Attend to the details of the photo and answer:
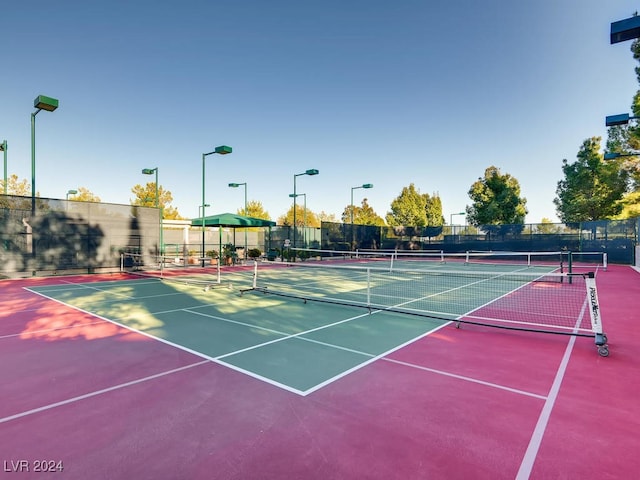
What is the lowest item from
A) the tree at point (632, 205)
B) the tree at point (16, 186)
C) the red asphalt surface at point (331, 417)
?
the red asphalt surface at point (331, 417)

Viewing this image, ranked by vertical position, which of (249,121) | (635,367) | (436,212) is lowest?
(635,367)

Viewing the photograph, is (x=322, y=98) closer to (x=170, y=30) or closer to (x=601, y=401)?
(x=170, y=30)

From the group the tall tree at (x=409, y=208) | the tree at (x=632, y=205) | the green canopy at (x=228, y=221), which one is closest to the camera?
the green canopy at (x=228, y=221)

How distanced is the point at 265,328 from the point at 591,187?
41.9 m

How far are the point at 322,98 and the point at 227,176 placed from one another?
18890mm

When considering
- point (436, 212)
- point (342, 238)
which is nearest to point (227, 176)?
point (342, 238)

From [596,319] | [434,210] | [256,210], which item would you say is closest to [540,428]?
[596,319]

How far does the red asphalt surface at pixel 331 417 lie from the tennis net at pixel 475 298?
4.39ft

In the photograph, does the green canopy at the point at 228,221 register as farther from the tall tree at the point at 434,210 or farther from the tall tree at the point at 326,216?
the tall tree at the point at 326,216

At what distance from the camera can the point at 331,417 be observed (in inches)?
135

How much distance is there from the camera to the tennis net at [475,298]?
7.05m

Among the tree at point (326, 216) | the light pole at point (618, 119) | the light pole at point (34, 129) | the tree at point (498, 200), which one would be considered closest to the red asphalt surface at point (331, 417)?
the light pole at point (618, 119)

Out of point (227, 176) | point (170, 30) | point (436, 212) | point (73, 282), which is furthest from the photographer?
point (436, 212)

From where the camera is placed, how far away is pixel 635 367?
4.90 m
